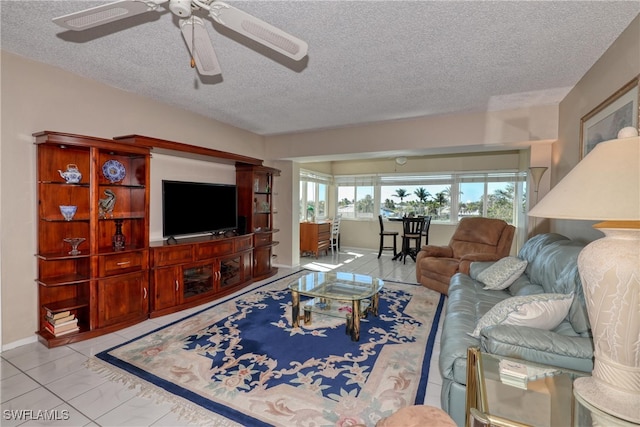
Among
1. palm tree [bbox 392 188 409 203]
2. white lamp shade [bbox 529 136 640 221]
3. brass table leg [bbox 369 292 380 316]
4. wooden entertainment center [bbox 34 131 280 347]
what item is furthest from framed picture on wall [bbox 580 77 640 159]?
palm tree [bbox 392 188 409 203]

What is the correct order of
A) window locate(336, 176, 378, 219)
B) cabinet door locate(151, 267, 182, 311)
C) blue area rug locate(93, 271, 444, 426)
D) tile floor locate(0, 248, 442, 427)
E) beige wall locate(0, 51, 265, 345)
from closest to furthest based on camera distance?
tile floor locate(0, 248, 442, 427) → blue area rug locate(93, 271, 444, 426) → beige wall locate(0, 51, 265, 345) → cabinet door locate(151, 267, 182, 311) → window locate(336, 176, 378, 219)

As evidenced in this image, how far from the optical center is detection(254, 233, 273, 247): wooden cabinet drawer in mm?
4714

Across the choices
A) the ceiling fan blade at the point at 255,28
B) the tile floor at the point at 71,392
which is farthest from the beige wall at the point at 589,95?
the tile floor at the point at 71,392

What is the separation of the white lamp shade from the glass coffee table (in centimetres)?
193

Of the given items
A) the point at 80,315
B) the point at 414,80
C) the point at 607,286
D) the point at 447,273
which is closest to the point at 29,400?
the point at 80,315

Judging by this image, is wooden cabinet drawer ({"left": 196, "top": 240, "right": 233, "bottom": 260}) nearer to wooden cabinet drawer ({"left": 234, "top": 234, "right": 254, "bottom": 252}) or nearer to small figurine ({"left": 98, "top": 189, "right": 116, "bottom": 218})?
wooden cabinet drawer ({"left": 234, "top": 234, "right": 254, "bottom": 252})

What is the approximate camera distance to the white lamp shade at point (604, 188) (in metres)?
0.92

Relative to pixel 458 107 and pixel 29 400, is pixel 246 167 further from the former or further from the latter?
pixel 29 400

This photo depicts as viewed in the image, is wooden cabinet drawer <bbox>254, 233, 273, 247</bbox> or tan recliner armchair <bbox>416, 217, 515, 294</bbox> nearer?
tan recliner armchair <bbox>416, 217, 515, 294</bbox>

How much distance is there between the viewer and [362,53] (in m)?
2.39

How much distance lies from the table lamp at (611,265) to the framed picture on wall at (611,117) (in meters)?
1.29

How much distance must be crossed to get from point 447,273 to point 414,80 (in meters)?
2.49

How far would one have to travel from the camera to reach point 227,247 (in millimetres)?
4035

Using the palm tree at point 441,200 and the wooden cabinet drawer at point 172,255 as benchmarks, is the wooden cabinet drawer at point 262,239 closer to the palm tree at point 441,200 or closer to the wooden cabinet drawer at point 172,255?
the wooden cabinet drawer at point 172,255
